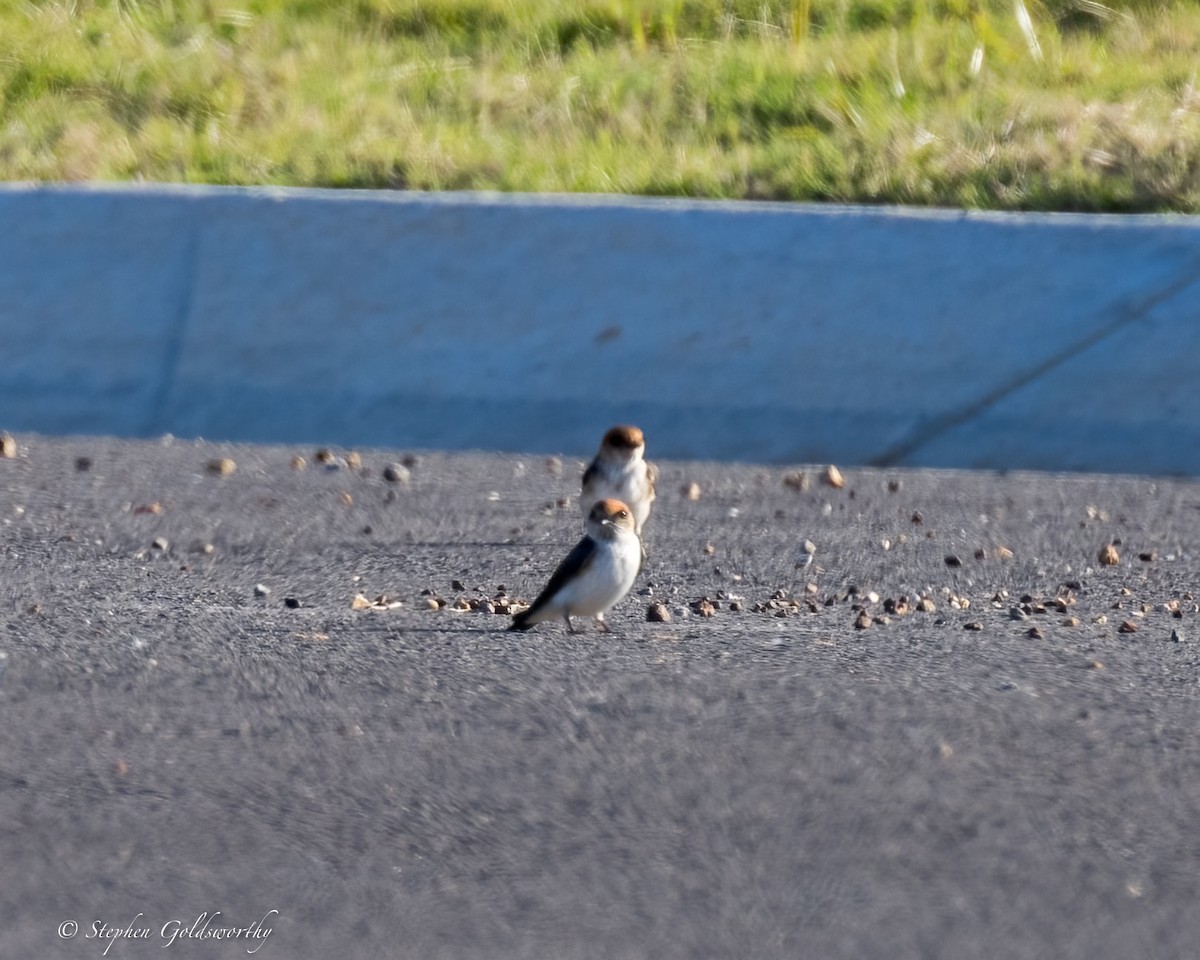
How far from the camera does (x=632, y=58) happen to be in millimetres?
14398

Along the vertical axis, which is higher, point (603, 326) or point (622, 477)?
point (603, 326)

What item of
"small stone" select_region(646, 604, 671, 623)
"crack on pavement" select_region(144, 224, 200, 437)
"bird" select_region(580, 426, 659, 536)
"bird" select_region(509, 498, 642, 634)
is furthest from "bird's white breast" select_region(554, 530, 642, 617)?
"crack on pavement" select_region(144, 224, 200, 437)

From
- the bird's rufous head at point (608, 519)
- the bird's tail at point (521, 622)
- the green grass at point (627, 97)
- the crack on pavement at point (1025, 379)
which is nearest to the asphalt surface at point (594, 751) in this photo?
the bird's tail at point (521, 622)

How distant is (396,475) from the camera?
9.45 metres

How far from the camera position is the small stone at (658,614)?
704cm

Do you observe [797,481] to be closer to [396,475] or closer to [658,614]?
[396,475]

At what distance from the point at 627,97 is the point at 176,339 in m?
4.36

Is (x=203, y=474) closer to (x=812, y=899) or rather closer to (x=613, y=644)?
(x=613, y=644)

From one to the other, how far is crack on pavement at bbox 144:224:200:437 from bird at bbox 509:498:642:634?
4.14 metres

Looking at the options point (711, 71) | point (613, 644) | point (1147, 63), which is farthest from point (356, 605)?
point (1147, 63)

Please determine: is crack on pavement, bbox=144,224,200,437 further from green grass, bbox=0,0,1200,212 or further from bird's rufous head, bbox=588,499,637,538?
bird's rufous head, bbox=588,499,637,538

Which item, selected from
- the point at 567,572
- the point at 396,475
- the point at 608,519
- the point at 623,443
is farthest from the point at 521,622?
the point at 396,475

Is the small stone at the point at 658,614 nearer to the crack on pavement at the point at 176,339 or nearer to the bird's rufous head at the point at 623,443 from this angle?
the bird's rufous head at the point at 623,443

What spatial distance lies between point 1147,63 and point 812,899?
1072 centimetres
